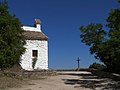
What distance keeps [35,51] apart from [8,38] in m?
11.5

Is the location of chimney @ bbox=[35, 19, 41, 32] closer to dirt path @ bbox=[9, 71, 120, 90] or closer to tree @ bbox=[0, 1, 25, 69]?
tree @ bbox=[0, 1, 25, 69]

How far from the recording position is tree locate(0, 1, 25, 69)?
2558cm

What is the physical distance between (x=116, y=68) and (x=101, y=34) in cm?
422

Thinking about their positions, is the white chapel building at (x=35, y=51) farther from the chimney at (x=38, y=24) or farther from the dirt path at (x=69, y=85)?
the dirt path at (x=69, y=85)

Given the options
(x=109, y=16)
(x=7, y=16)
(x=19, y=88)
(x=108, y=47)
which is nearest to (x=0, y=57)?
(x=7, y=16)

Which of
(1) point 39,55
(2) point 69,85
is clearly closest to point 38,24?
(1) point 39,55

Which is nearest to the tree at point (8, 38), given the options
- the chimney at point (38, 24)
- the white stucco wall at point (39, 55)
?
the white stucco wall at point (39, 55)

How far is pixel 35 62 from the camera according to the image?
37.0 m

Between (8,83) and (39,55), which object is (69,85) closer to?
(8,83)

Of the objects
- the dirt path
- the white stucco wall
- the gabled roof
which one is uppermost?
the gabled roof

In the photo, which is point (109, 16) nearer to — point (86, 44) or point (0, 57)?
point (86, 44)

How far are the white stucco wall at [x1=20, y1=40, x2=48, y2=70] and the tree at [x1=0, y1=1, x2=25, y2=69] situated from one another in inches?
360

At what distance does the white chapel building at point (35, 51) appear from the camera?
1439 inches

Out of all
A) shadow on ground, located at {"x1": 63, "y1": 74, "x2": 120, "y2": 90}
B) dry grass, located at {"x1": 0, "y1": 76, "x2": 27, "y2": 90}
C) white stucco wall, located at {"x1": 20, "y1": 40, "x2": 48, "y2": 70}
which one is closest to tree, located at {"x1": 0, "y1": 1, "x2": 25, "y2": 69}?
dry grass, located at {"x1": 0, "y1": 76, "x2": 27, "y2": 90}
